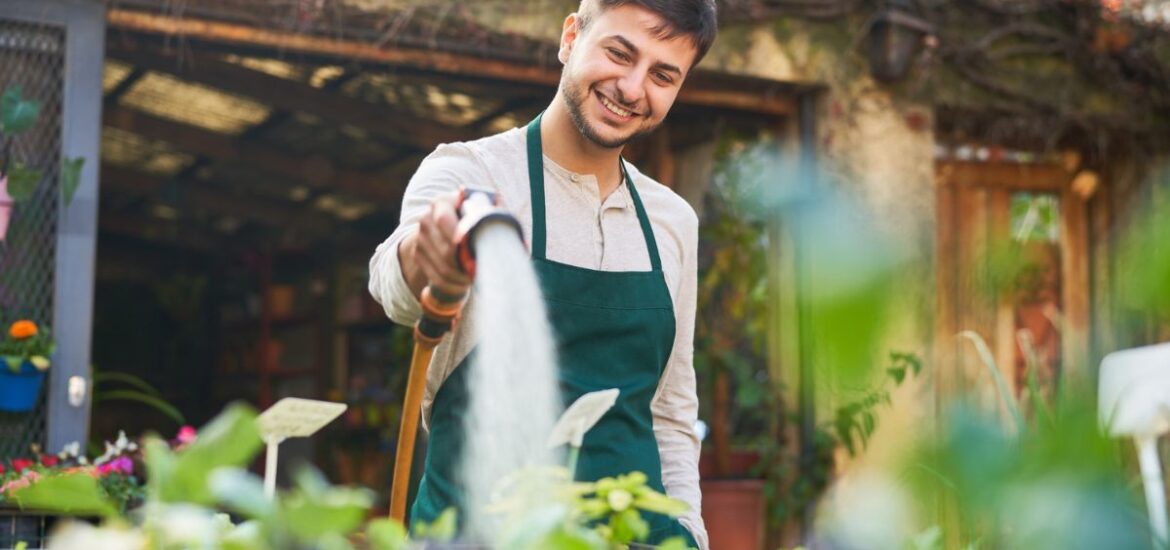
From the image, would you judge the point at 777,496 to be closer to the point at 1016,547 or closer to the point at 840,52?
the point at 840,52

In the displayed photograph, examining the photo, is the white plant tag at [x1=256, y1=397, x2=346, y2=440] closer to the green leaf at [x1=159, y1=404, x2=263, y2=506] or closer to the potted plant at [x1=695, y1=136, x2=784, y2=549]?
the green leaf at [x1=159, y1=404, x2=263, y2=506]

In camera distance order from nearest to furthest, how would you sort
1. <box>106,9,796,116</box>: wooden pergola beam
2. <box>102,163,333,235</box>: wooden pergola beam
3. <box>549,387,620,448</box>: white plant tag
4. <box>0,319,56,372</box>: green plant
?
1. <box>549,387,620,448</box>: white plant tag
2. <box>0,319,56,372</box>: green plant
3. <box>106,9,796,116</box>: wooden pergola beam
4. <box>102,163,333,235</box>: wooden pergola beam

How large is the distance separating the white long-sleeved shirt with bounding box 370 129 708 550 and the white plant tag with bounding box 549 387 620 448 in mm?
767

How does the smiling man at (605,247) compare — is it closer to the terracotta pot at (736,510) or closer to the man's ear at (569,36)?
the man's ear at (569,36)

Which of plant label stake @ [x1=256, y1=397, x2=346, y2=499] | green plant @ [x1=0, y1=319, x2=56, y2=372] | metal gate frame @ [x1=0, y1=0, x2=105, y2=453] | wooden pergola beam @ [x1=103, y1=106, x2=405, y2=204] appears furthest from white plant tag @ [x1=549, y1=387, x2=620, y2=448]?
wooden pergola beam @ [x1=103, y1=106, x2=405, y2=204]

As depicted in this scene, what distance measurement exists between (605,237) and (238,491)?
1448mm

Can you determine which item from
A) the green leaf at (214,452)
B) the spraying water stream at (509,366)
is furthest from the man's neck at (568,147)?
the green leaf at (214,452)

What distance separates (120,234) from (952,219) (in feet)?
25.0

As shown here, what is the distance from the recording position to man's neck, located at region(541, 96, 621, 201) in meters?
1.90

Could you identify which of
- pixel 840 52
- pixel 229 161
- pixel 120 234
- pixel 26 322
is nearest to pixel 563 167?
pixel 26 322

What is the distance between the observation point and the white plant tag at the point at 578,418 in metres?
0.86

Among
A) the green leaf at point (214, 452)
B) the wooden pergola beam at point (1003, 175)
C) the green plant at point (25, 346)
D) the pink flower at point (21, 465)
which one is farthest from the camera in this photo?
the wooden pergola beam at point (1003, 175)

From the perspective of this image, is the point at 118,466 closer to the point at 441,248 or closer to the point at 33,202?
the point at 33,202

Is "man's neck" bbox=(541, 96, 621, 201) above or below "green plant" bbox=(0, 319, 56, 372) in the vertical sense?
above
